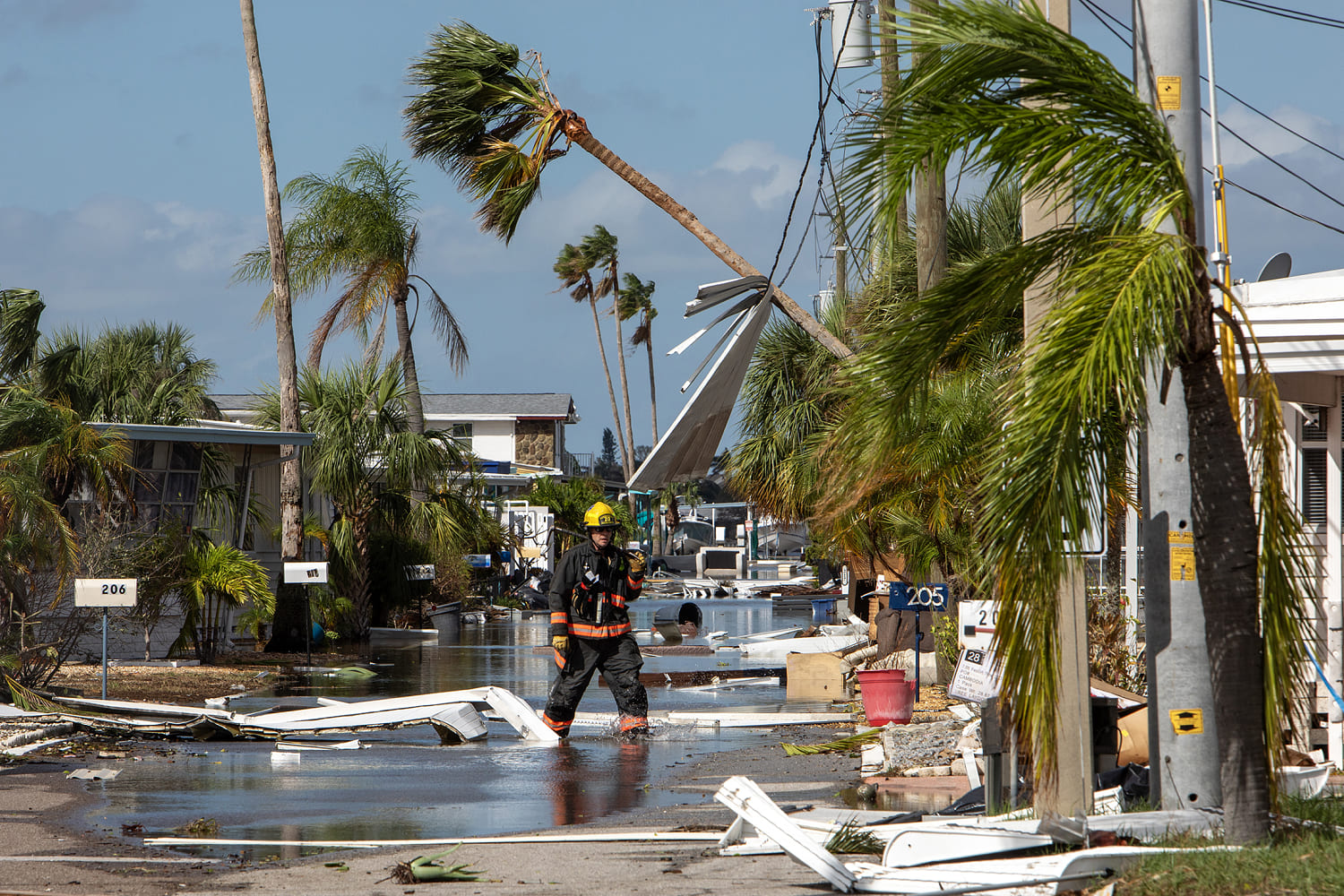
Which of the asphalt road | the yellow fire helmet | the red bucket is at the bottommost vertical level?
the asphalt road

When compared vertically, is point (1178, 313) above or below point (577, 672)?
above

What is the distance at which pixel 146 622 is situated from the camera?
17812 millimetres

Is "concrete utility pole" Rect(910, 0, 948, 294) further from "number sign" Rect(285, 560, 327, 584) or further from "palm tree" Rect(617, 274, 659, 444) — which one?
"palm tree" Rect(617, 274, 659, 444)

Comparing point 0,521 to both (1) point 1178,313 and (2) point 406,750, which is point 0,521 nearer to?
(2) point 406,750

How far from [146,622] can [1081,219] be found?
1471 cm

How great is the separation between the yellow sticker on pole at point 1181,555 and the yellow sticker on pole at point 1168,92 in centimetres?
190

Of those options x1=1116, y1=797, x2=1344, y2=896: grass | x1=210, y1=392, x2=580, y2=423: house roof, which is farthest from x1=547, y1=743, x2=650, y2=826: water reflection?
x1=210, y1=392, x2=580, y2=423: house roof

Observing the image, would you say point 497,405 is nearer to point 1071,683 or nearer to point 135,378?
point 135,378

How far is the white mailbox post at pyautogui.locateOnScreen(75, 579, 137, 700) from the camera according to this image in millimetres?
13711

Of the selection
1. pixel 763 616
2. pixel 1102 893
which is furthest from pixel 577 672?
pixel 763 616

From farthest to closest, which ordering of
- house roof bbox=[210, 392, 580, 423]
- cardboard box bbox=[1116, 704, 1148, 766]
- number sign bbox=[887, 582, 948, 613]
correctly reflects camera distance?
house roof bbox=[210, 392, 580, 423] → number sign bbox=[887, 582, 948, 613] → cardboard box bbox=[1116, 704, 1148, 766]

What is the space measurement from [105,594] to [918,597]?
7.76 metres

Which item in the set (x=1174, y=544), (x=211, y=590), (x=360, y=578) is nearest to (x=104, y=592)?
(x=211, y=590)

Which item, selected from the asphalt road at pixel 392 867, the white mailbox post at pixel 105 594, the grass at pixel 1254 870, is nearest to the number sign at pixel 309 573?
the white mailbox post at pixel 105 594
